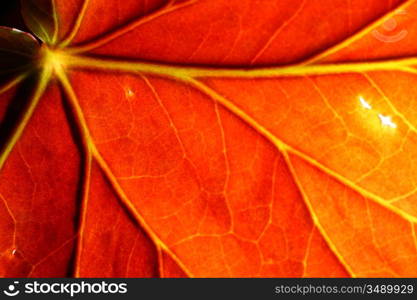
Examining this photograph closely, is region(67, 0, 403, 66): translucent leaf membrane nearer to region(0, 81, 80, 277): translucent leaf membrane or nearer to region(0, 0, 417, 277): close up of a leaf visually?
region(0, 0, 417, 277): close up of a leaf

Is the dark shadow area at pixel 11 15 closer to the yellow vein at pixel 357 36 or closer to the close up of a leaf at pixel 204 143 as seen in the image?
the close up of a leaf at pixel 204 143

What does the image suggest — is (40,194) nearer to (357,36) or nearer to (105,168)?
(105,168)

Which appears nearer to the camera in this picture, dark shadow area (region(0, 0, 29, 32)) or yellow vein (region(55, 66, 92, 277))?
yellow vein (region(55, 66, 92, 277))

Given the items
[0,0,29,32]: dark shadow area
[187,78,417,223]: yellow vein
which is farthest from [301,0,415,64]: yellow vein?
[0,0,29,32]: dark shadow area

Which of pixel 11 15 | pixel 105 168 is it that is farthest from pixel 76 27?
pixel 11 15

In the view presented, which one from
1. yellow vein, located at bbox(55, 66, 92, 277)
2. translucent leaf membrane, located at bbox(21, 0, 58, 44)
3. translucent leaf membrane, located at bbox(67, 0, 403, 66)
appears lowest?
yellow vein, located at bbox(55, 66, 92, 277)
